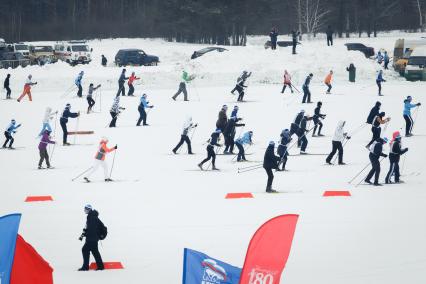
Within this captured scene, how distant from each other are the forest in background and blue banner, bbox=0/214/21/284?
63132mm

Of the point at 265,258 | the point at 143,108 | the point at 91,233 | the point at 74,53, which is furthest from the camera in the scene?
the point at 74,53

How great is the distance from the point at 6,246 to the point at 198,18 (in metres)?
67.2

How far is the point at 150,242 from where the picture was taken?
16.9 metres

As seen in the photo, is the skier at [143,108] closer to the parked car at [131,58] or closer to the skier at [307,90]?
the skier at [307,90]

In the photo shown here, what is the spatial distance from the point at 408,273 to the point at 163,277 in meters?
3.83

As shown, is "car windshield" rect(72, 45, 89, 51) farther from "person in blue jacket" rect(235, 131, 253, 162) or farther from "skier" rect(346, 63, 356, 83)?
"person in blue jacket" rect(235, 131, 253, 162)

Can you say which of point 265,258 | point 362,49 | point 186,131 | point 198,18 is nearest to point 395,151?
point 186,131

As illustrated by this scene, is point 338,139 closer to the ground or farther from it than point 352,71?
closer to the ground

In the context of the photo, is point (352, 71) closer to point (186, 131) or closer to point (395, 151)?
point (186, 131)

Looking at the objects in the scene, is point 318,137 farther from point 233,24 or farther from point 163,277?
point 233,24

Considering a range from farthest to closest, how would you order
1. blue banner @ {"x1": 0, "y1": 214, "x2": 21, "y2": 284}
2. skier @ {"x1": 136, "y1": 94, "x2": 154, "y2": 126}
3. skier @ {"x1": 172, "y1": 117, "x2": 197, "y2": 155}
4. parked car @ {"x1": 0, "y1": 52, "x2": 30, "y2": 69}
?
parked car @ {"x1": 0, "y1": 52, "x2": 30, "y2": 69}, skier @ {"x1": 136, "y1": 94, "x2": 154, "y2": 126}, skier @ {"x1": 172, "y1": 117, "x2": 197, "y2": 155}, blue banner @ {"x1": 0, "y1": 214, "x2": 21, "y2": 284}

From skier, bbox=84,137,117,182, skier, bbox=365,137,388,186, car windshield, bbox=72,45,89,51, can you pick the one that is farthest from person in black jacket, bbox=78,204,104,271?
car windshield, bbox=72,45,89,51

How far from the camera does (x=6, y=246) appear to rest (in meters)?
10.2

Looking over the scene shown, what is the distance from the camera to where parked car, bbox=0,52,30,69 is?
6022 cm
